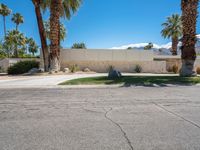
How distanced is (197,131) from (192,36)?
15856 mm

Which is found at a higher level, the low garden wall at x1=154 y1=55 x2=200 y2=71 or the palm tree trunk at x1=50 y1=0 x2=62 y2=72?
the palm tree trunk at x1=50 y1=0 x2=62 y2=72

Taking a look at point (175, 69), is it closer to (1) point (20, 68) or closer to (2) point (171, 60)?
(2) point (171, 60)

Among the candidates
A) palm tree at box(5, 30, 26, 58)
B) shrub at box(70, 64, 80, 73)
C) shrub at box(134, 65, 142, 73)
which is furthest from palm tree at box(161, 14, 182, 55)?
palm tree at box(5, 30, 26, 58)

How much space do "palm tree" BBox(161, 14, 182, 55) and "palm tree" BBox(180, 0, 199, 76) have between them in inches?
940

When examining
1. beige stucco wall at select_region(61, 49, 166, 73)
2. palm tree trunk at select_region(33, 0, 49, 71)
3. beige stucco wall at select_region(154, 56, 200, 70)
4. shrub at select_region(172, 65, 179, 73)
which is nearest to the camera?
palm tree trunk at select_region(33, 0, 49, 71)

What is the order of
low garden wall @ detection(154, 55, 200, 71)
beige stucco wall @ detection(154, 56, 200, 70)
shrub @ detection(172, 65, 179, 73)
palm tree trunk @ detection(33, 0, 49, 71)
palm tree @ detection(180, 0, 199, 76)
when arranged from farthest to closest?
beige stucco wall @ detection(154, 56, 200, 70) → low garden wall @ detection(154, 55, 200, 71) → shrub @ detection(172, 65, 179, 73) → palm tree trunk @ detection(33, 0, 49, 71) → palm tree @ detection(180, 0, 199, 76)

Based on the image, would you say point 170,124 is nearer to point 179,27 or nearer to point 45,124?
point 45,124

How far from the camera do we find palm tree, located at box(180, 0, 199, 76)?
17.7 metres

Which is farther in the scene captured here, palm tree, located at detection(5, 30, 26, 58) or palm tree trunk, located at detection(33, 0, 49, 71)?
palm tree, located at detection(5, 30, 26, 58)

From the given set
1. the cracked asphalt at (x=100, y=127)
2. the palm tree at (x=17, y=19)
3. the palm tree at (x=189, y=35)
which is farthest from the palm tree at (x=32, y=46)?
the cracked asphalt at (x=100, y=127)

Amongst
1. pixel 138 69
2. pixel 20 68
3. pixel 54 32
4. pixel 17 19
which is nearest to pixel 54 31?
pixel 54 32

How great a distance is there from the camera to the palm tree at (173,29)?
41803mm

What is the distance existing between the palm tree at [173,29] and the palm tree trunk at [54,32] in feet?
88.8

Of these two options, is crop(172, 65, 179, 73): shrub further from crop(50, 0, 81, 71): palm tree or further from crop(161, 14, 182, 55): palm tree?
crop(50, 0, 81, 71): palm tree
